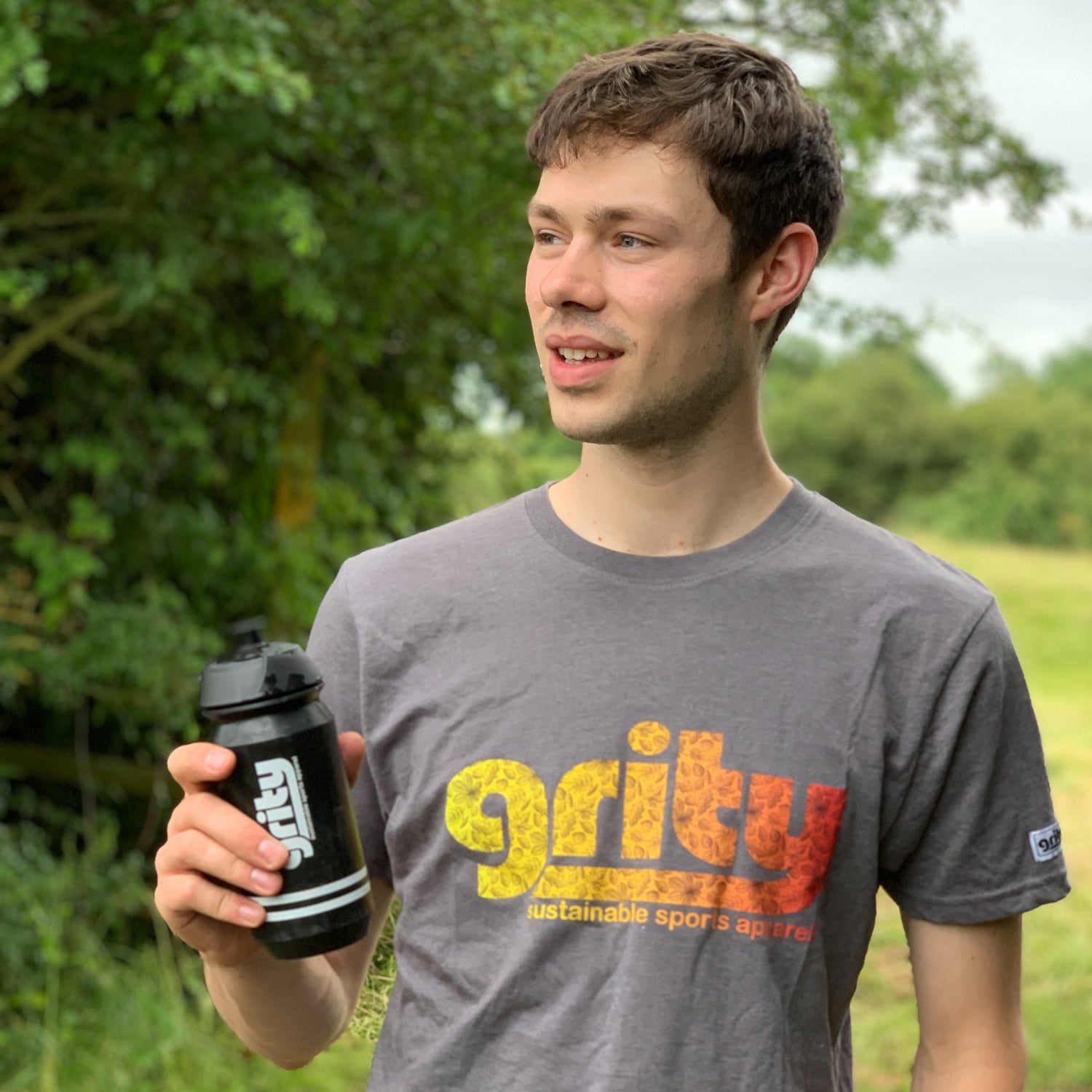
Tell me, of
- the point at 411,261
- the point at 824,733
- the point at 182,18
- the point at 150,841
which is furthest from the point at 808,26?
the point at 824,733

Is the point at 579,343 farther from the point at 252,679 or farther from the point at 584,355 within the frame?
the point at 252,679

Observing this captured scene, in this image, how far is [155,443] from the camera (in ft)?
14.7

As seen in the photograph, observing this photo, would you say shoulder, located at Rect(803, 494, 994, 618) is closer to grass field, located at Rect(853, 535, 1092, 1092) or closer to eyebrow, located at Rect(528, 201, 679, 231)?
eyebrow, located at Rect(528, 201, 679, 231)

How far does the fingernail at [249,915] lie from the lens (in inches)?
52.9

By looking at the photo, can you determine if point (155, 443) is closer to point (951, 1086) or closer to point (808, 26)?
point (808, 26)

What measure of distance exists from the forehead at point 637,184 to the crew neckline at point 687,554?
13.6 inches

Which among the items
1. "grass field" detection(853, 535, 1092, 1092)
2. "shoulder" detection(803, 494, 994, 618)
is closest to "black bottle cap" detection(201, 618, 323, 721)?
Answer: "shoulder" detection(803, 494, 994, 618)

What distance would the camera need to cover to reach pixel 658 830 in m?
1.49

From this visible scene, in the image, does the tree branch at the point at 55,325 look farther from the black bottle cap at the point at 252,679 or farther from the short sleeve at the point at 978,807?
the short sleeve at the point at 978,807

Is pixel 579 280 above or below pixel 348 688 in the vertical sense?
above

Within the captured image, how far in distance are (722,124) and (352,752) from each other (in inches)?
32.1

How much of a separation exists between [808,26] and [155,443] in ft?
8.89

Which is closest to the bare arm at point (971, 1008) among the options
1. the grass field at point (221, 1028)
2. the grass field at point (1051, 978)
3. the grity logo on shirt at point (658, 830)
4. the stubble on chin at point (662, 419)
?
the grity logo on shirt at point (658, 830)

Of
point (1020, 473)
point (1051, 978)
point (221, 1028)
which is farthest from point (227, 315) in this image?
point (1020, 473)
